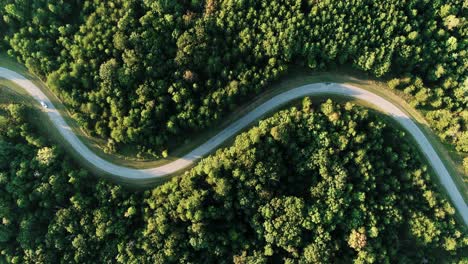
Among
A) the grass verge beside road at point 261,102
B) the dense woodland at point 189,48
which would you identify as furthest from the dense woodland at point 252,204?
the dense woodland at point 189,48

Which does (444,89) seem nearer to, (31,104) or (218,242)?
(218,242)

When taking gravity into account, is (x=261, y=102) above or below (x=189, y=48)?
below

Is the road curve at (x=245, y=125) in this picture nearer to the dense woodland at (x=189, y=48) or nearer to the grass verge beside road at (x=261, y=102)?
the grass verge beside road at (x=261, y=102)

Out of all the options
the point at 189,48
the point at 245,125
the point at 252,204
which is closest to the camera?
the point at 252,204

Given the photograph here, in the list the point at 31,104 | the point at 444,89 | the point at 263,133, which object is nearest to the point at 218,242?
the point at 263,133

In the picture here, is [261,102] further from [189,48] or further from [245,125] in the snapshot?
[189,48]

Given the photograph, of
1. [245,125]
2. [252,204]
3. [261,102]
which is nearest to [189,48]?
[261,102]

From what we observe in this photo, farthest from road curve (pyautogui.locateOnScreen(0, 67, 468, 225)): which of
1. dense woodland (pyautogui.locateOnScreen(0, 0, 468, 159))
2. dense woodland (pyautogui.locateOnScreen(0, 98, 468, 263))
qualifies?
dense woodland (pyautogui.locateOnScreen(0, 0, 468, 159))

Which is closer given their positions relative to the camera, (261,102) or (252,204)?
(252,204)

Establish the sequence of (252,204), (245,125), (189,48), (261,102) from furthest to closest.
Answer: (261,102) → (245,125) → (189,48) → (252,204)
